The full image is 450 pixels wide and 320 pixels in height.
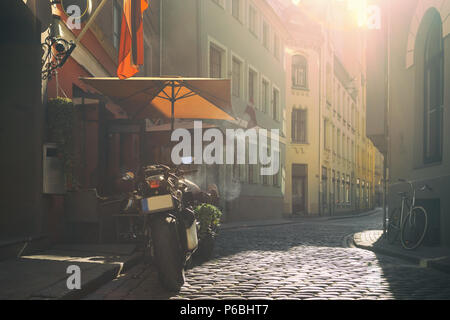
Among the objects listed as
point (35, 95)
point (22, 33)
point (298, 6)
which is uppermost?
point (298, 6)

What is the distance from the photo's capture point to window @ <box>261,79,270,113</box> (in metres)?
28.8

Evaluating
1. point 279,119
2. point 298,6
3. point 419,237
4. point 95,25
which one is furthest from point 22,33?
point 298,6

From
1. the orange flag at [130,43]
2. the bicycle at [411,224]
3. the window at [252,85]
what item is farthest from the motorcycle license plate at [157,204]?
the window at [252,85]

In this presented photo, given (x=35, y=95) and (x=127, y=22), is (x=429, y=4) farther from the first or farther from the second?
(x=35, y=95)

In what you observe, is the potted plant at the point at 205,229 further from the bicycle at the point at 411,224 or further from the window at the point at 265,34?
the window at the point at 265,34

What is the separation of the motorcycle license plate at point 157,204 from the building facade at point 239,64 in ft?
44.8

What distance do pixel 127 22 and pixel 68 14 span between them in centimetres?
114

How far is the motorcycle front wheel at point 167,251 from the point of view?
571 cm

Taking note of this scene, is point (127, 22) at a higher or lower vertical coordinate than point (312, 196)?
higher

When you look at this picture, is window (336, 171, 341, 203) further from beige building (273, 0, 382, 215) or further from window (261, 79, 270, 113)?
window (261, 79, 270, 113)

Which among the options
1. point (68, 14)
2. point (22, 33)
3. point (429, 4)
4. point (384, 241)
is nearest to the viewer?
point (22, 33)

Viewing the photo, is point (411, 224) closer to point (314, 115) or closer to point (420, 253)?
point (420, 253)

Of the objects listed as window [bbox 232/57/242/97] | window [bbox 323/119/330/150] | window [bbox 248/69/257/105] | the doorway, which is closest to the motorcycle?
window [bbox 232/57/242/97]

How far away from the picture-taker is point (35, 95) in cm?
892
